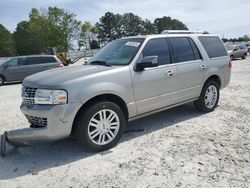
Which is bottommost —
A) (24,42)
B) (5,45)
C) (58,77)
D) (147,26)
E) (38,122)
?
(38,122)

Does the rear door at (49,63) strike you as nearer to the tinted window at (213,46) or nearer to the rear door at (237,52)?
the tinted window at (213,46)

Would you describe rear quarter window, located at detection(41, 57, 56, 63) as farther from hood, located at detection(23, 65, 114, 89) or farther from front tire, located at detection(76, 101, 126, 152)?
front tire, located at detection(76, 101, 126, 152)

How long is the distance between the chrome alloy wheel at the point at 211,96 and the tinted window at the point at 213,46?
2.44ft

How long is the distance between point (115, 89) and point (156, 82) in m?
0.96

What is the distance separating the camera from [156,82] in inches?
207

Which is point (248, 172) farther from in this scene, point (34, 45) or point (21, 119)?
point (34, 45)

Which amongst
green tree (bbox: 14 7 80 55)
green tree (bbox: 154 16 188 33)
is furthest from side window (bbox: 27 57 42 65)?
green tree (bbox: 154 16 188 33)

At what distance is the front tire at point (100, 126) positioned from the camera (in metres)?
4.37

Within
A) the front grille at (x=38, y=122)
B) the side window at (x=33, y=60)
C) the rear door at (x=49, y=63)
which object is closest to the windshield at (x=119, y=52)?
the front grille at (x=38, y=122)

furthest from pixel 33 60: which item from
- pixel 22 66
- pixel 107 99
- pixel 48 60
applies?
pixel 107 99

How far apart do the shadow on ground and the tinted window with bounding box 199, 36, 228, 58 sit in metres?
1.80

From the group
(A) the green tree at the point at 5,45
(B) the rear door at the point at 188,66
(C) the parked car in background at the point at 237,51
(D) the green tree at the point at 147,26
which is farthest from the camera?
(D) the green tree at the point at 147,26

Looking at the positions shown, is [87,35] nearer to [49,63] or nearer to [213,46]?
[49,63]

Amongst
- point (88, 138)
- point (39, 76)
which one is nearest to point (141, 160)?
point (88, 138)
